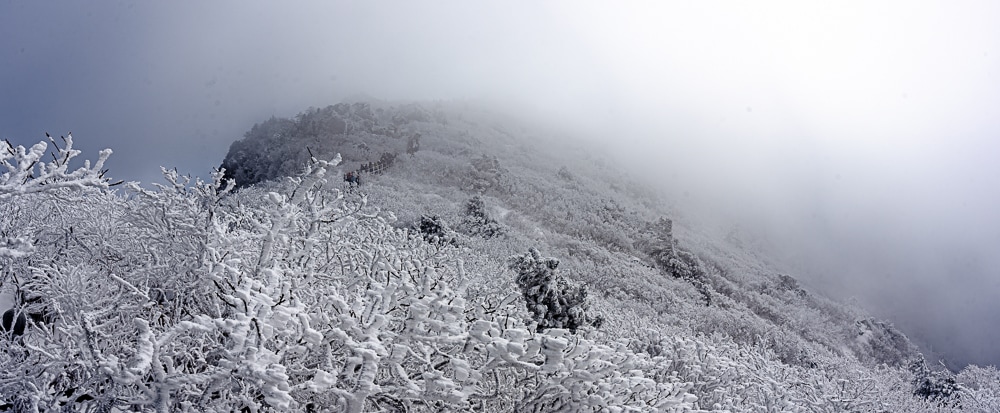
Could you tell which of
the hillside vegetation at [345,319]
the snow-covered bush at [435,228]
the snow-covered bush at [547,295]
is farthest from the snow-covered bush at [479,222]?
the snow-covered bush at [547,295]

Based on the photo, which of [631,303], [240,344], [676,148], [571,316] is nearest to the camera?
[240,344]

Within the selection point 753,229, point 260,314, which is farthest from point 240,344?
point 753,229

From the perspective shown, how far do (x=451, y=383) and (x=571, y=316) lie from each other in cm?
964

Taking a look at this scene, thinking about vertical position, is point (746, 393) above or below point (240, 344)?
below

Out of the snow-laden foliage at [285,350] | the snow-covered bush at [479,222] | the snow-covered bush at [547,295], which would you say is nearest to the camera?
the snow-laden foliage at [285,350]

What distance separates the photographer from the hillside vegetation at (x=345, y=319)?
139 inches

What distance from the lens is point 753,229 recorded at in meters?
53.9

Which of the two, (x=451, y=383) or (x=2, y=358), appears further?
(x=2, y=358)

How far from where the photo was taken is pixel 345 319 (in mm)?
3404

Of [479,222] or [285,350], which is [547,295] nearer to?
[285,350]

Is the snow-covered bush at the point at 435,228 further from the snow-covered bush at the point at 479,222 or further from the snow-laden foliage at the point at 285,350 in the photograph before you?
the snow-laden foliage at the point at 285,350

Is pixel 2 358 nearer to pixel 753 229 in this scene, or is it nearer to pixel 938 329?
pixel 753 229

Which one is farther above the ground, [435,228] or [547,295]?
[547,295]

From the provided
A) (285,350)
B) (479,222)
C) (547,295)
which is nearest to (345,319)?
(285,350)
